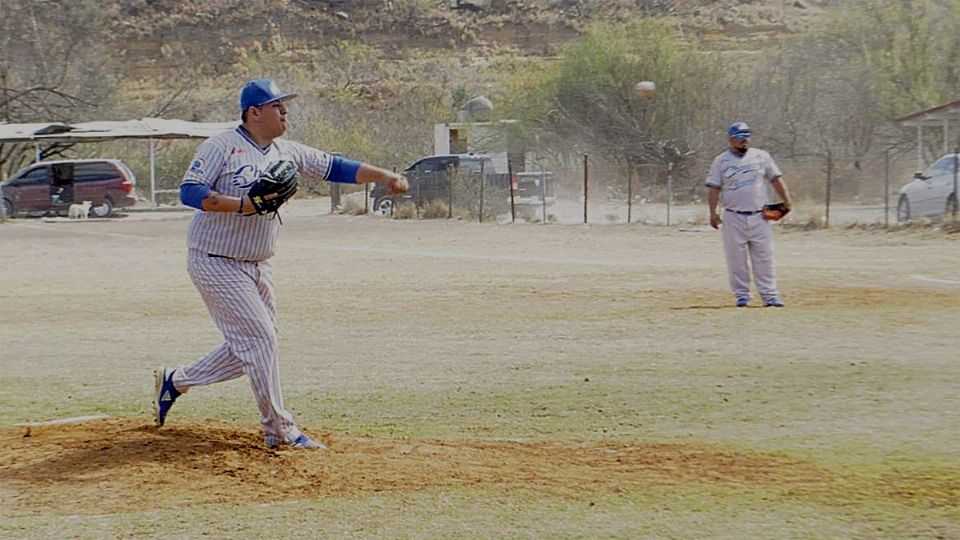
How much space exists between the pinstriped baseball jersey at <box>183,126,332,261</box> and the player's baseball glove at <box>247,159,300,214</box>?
172 mm

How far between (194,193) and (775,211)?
904 centimetres

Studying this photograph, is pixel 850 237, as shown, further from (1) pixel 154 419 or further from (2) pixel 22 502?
(2) pixel 22 502

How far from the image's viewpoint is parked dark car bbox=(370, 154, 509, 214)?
40000 millimetres

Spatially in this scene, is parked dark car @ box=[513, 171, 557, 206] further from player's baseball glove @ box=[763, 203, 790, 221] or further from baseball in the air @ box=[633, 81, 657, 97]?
player's baseball glove @ box=[763, 203, 790, 221]

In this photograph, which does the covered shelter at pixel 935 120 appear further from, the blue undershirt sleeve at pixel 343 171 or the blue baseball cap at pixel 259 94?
the blue baseball cap at pixel 259 94

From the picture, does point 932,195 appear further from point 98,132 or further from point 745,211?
point 98,132

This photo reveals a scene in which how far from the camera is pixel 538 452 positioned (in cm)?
796

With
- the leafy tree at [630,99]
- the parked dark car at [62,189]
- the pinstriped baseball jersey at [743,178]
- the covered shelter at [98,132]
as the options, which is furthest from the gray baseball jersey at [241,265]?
the covered shelter at [98,132]

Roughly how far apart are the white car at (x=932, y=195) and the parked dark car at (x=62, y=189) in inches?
958

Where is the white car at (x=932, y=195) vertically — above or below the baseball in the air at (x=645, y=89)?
below

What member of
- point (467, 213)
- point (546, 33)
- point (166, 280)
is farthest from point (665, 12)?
point (166, 280)

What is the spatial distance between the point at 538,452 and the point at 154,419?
2.45 meters

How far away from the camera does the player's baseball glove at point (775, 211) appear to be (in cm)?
1530

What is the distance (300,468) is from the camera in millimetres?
7480
